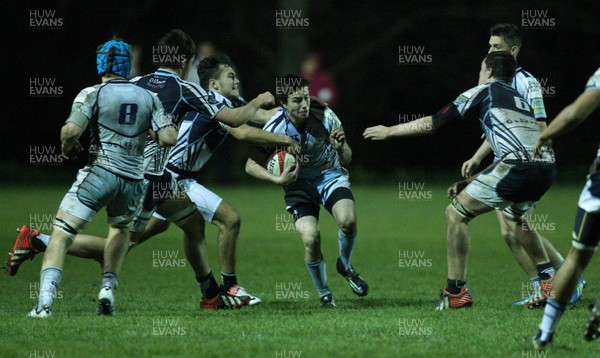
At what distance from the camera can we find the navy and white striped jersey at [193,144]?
8.77 m

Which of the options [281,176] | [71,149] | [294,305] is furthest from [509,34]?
[71,149]

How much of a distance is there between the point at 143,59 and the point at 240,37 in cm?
368

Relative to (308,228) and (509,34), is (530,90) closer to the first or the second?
(509,34)

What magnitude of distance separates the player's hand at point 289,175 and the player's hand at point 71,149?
5.88ft

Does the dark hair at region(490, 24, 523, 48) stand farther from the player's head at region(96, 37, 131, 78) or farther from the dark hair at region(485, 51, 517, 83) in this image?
the player's head at region(96, 37, 131, 78)

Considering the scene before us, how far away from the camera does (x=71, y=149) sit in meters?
7.17

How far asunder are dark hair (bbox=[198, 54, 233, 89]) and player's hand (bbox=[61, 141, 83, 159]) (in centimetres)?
202

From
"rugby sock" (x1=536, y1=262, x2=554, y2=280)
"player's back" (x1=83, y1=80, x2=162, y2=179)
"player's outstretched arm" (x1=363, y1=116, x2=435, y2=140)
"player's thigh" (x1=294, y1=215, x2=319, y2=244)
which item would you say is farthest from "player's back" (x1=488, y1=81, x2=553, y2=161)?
"player's back" (x1=83, y1=80, x2=162, y2=179)

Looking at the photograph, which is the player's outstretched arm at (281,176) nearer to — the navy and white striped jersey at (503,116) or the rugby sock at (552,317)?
the navy and white striped jersey at (503,116)

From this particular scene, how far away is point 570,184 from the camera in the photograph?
23.2 m

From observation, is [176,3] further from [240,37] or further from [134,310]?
[134,310]

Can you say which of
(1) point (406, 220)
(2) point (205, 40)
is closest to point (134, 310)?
(1) point (406, 220)

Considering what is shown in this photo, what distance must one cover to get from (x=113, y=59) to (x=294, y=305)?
265 cm

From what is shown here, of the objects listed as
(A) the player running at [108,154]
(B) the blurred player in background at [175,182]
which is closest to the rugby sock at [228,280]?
(B) the blurred player in background at [175,182]
